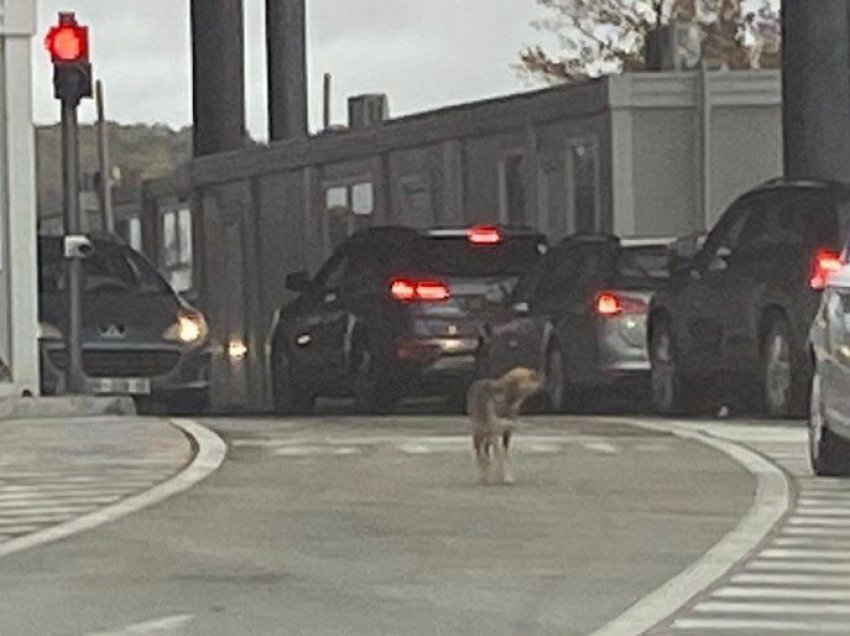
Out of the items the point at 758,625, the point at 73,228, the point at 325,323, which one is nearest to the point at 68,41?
the point at 73,228

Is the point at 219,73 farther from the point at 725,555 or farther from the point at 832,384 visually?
the point at 725,555

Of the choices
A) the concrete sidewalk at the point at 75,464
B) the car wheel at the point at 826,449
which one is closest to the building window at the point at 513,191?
the concrete sidewalk at the point at 75,464

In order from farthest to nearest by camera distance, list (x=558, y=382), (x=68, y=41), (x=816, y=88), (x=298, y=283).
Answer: (x=298, y=283), (x=816, y=88), (x=558, y=382), (x=68, y=41)

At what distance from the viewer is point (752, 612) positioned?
11070 mm

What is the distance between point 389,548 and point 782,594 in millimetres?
2114

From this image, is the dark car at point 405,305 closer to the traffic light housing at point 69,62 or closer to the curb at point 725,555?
the traffic light housing at point 69,62

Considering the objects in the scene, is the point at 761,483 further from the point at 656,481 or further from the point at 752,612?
the point at 752,612

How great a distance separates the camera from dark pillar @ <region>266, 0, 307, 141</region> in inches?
1850

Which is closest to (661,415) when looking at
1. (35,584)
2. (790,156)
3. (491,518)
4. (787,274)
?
(787,274)

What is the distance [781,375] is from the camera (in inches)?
899

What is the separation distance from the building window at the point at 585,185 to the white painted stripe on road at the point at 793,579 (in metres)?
17.8

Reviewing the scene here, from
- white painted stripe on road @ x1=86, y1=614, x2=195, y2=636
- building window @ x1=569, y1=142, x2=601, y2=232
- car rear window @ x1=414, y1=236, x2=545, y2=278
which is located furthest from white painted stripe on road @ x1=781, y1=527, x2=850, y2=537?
building window @ x1=569, y1=142, x2=601, y2=232

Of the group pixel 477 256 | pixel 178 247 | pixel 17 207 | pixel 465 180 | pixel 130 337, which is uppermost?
pixel 465 180

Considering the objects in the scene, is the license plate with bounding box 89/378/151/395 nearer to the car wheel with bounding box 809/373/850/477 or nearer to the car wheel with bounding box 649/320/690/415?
the car wheel with bounding box 649/320/690/415
